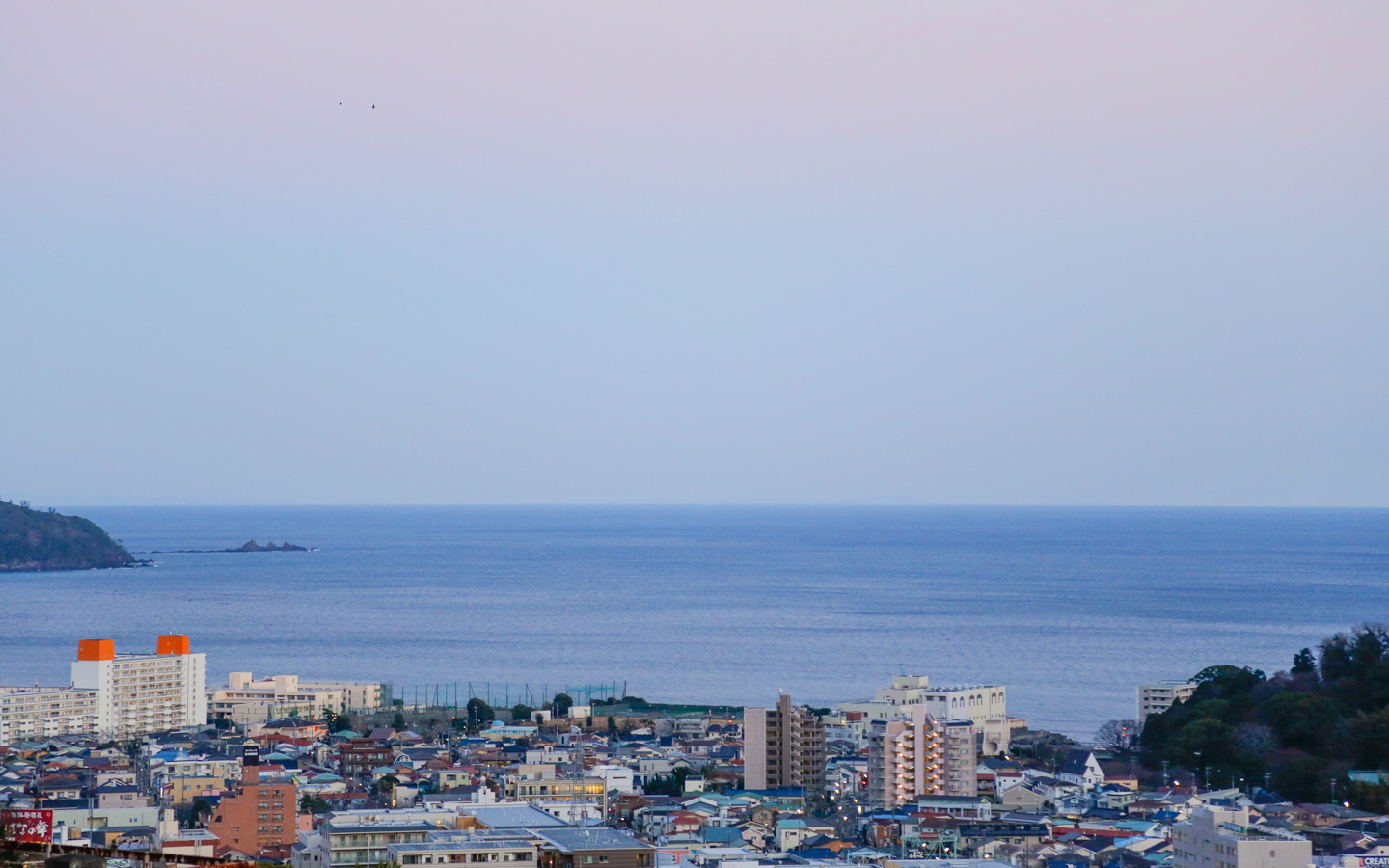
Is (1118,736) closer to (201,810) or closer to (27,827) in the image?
(201,810)

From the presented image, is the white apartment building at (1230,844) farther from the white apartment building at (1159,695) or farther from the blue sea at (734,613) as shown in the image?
the blue sea at (734,613)

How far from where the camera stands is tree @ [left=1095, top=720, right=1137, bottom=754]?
1652 cm

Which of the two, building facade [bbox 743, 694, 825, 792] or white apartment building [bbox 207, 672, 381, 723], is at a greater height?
building facade [bbox 743, 694, 825, 792]

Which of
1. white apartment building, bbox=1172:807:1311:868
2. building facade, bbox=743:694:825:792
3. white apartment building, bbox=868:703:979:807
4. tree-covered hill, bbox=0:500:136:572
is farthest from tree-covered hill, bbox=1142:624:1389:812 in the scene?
tree-covered hill, bbox=0:500:136:572

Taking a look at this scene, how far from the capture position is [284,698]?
2083 centimetres

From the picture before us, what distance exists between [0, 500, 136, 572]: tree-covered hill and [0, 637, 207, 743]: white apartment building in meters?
37.8

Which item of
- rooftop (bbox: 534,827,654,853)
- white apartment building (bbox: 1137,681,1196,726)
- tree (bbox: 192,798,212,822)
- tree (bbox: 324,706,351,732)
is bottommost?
tree (bbox: 324,706,351,732)

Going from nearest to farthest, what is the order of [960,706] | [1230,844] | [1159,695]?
1. [1230,844]
2. [960,706]
3. [1159,695]

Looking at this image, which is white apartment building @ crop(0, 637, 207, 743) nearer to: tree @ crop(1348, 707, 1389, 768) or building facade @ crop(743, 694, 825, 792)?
building facade @ crop(743, 694, 825, 792)

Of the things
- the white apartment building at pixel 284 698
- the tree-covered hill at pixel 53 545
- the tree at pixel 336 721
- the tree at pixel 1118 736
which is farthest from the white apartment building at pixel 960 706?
the tree-covered hill at pixel 53 545

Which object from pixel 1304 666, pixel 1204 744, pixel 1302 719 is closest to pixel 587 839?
pixel 1204 744

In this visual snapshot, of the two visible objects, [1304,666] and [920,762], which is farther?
[1304,666]

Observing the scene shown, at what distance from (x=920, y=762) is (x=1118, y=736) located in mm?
4311

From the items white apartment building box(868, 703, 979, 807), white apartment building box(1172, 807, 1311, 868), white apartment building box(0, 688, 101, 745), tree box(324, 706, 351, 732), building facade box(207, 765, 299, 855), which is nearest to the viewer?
white apartment building box(1172, 807, 1311, 868)
